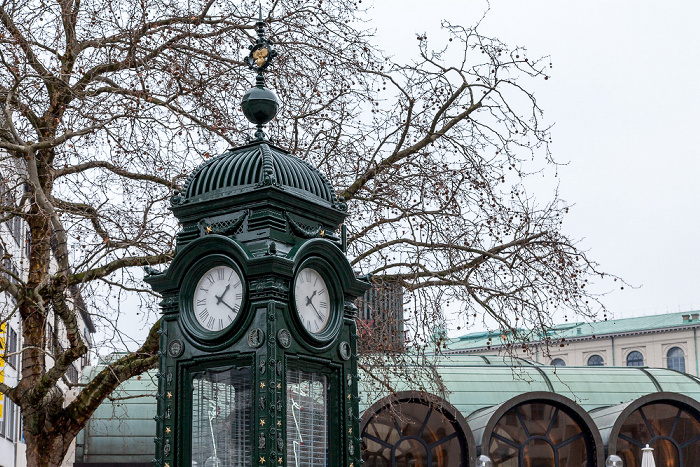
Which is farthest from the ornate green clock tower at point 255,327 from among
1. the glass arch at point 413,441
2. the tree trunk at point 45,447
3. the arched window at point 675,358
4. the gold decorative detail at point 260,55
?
the arched window at point 675,358

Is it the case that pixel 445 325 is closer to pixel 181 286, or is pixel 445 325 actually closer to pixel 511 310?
pixel 511 310

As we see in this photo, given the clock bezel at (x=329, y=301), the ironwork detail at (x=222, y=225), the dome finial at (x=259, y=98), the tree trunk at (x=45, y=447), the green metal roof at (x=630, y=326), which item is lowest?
the tree trunk at (x=45, y=447)

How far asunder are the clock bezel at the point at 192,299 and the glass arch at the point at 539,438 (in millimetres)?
26254

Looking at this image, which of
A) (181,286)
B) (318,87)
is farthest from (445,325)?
(181,286)

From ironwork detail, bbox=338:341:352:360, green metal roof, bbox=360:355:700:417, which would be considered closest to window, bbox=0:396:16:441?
green metal roof, bbox=360:355:700:417

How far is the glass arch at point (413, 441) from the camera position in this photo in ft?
100

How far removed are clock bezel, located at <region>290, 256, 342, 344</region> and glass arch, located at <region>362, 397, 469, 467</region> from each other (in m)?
24.8

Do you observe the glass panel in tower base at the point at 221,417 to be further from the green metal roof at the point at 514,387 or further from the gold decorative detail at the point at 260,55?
the green metal roof at the point at 514,387

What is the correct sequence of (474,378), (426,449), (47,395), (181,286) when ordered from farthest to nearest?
(474,378) → (426,449) → (47,395) → (181,286)

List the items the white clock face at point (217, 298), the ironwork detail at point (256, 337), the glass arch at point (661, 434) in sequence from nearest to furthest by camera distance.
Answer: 1. the ironwork detail at point (256, 337)
2. the white clock face at point (217, 298)
3. the glass arch at point (661, 434)

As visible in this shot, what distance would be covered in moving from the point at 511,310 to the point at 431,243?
1490 millimetres

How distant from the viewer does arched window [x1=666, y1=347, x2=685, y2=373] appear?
89.1 meters

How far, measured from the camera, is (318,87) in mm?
14789

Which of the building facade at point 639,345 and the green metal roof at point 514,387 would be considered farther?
the building facade at point 639,345
